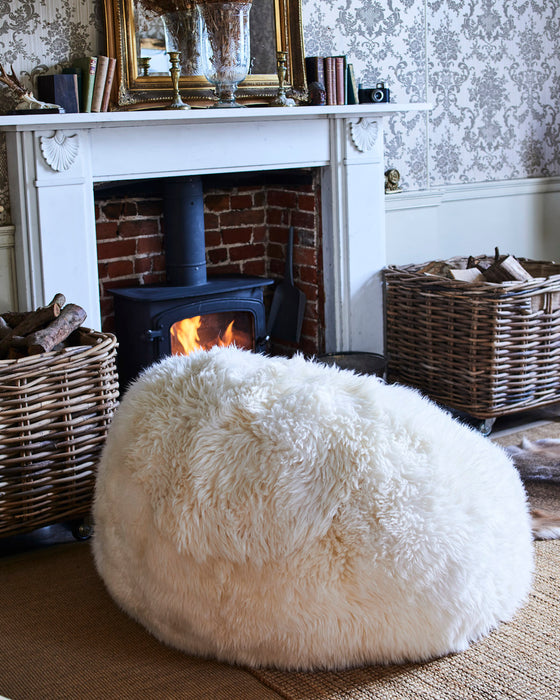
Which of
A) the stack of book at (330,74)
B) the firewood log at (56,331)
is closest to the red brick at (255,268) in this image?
the stack of book at (330,74)

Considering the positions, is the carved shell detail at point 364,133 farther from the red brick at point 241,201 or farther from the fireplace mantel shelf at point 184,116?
the red brick at point 241,201

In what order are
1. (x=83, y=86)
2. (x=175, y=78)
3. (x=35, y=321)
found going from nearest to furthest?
(x=35, y=321), (x=83, y=86), (x=175, y=78)

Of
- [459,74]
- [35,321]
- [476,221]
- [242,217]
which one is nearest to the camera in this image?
[35,321]

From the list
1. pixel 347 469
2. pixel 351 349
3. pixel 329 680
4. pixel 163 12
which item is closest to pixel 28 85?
pixel 163 12

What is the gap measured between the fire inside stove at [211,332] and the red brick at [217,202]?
1.66ft

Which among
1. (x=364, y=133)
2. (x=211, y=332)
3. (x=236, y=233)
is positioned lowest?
(x=211, y=332)

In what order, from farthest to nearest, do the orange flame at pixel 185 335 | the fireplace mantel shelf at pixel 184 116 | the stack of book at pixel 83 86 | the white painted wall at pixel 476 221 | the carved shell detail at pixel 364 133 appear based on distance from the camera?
the white painted wall at pixel 476 221 < the carved shell detail at pixel 364 133 < the orange flame at pixel 185 335 < the stack of book at pixel 83 86 < the fireplace mantel shelf at pixel 184 116

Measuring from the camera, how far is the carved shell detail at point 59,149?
2791mm

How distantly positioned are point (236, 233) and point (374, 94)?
0.80m

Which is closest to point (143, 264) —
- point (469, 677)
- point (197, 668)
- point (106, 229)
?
point (106, 229)

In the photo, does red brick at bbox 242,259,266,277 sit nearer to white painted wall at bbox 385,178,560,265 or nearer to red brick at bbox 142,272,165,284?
red brick at bbox 142,272,165,284

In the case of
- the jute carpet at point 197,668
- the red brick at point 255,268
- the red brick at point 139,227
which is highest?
the red brick at point 139,227

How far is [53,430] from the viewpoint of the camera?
7.50 feet

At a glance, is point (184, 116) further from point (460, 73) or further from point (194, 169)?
point (460, 73)
